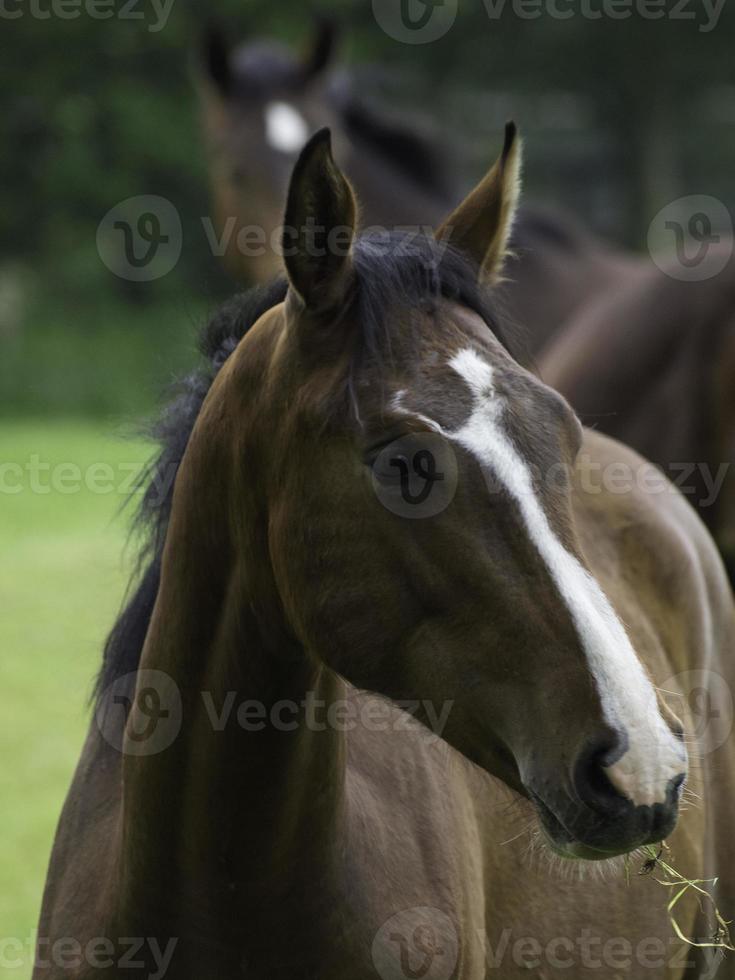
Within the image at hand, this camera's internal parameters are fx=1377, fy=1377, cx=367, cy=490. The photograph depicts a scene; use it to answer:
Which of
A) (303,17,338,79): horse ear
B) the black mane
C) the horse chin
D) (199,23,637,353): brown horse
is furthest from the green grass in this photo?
(303,17,338,79): horse ear

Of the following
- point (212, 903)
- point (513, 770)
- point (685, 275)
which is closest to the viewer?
point (513, 770)

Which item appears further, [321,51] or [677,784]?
[321,51]

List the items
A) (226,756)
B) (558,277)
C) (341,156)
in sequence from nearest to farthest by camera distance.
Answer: (226,756) < (558,277) < (341,156)

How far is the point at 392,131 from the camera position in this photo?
29.3 feet

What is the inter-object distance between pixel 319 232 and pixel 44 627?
21.9ft

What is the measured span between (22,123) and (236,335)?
21.8 meters

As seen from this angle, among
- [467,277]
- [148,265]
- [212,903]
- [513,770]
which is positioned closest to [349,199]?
[467,277]

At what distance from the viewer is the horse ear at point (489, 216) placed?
2.39 m

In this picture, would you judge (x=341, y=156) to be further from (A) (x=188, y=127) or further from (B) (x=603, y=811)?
(A) (x=188, y=127)

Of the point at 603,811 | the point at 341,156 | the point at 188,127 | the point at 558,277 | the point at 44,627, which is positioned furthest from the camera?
the point at 188,127

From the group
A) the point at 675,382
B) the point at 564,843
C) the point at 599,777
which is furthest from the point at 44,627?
the point at 599,777

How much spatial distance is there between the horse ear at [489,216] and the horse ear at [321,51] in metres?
7.23

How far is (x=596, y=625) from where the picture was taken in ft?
6.16

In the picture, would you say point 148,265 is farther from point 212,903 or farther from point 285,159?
point 212,903
